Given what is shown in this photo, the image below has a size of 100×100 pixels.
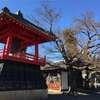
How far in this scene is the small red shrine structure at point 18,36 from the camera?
20109mm

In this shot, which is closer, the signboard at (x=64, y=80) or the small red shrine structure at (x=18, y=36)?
the small red shrine structure at (x=18, y=36)

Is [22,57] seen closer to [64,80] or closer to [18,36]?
[18,36]

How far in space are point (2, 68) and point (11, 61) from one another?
114 centimetres

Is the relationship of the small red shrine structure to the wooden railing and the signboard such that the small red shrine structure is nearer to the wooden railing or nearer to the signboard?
the wooden railing

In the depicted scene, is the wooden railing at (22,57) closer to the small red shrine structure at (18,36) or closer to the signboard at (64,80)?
the small red shrine structure at (18,36)

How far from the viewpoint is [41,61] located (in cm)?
2398

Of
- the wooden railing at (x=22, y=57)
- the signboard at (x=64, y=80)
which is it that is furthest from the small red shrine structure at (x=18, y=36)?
the signboard at (x=64, y=80)

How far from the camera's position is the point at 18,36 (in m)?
22.5

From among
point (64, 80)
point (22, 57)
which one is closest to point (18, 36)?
point (22, 57)

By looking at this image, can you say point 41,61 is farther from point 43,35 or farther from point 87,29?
point 87,29

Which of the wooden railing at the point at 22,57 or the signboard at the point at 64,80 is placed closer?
the wooden railing at the point at 22,57

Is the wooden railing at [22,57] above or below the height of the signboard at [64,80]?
above

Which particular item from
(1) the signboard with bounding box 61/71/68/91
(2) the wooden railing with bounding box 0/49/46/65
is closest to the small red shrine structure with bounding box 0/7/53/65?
(2) the wooden railing with bounding box 0/49/46/65

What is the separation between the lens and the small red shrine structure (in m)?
20.1
